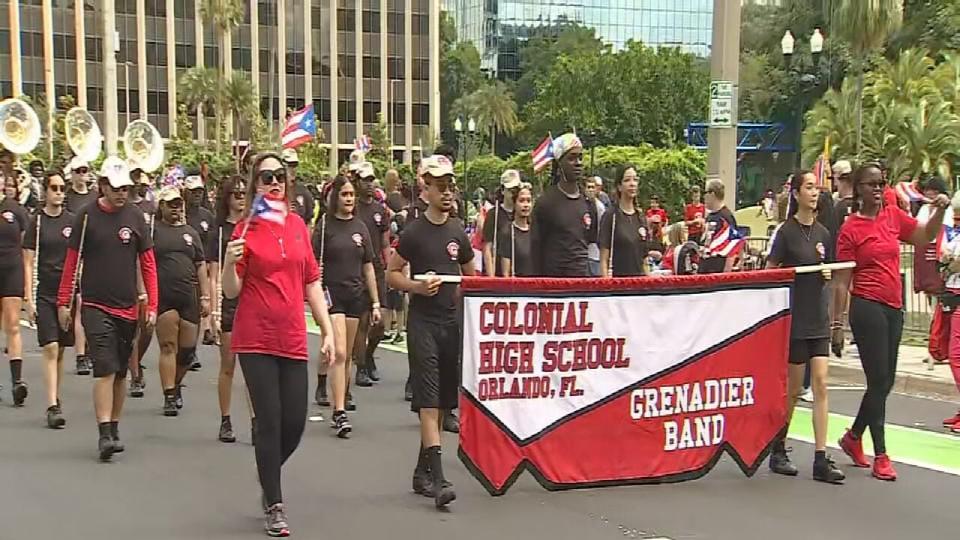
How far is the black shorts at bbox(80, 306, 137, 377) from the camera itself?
8094 mm

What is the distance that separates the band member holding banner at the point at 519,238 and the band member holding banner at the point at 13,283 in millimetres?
4327

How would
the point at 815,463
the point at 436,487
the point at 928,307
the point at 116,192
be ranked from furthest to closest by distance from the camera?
the point at 928,307
the point at 116,192
the point at 815,463
the point at 436,487

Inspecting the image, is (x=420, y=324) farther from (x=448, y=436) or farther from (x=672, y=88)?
(x=672, y=88)

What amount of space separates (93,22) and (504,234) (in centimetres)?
7107

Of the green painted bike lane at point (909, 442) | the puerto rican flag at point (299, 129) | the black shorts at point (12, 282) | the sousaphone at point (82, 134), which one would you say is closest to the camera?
the green painted bike lane at point (909, 442)

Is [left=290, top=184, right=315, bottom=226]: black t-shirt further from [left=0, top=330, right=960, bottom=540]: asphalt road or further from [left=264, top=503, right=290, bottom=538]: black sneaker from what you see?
[left=264, top=503, right=290, bottom=538]: black sneaker

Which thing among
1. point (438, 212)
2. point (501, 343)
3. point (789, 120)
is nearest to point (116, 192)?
point (438, 212)

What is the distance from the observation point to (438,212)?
728 centimetres

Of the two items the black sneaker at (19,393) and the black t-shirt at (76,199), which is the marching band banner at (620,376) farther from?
the black t-shirt at (76,199)

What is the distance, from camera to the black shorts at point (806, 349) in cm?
774

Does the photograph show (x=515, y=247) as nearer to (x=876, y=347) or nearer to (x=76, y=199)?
(x=876, y=347)

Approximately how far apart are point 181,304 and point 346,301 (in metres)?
1.40

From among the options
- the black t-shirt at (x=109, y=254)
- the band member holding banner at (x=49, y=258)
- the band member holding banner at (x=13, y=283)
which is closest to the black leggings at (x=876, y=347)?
the black t-shirt at (x=109, y=254)

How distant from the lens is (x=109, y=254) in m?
8.24
